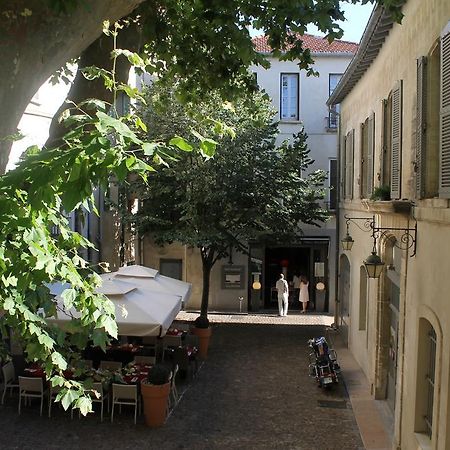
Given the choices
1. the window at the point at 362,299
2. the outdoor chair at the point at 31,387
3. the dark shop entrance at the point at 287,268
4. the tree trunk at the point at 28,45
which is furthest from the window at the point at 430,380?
the dark shop entrance at the point at 287,268

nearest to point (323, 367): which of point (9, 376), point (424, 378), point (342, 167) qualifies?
point (424, 378)

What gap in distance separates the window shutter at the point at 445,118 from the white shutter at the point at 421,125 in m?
0.68

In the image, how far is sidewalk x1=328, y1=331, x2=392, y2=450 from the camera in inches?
398

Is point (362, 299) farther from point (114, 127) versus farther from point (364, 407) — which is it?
point (114, 127)

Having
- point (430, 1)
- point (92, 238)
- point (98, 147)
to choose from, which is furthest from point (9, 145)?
point (92, 238)

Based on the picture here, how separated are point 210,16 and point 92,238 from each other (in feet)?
41.7

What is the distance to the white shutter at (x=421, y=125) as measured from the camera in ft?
26.0

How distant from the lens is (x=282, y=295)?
21.9 m

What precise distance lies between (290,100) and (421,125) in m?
17.0

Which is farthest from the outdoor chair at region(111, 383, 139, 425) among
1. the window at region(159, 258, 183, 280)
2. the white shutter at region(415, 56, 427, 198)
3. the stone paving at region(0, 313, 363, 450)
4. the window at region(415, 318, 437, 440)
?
the window at region(159, 258, 183, 280)

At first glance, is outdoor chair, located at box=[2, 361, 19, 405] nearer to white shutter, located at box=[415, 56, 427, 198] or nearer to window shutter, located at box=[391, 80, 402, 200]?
window shutter, located at box=[391, 80, 402, 200]

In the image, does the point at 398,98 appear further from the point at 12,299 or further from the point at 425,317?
the point at 12,299

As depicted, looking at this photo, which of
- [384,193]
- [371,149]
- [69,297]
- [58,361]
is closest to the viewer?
[69,297]

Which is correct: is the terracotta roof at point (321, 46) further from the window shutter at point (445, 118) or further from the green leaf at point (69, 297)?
the green leaf at point (69, 297)
